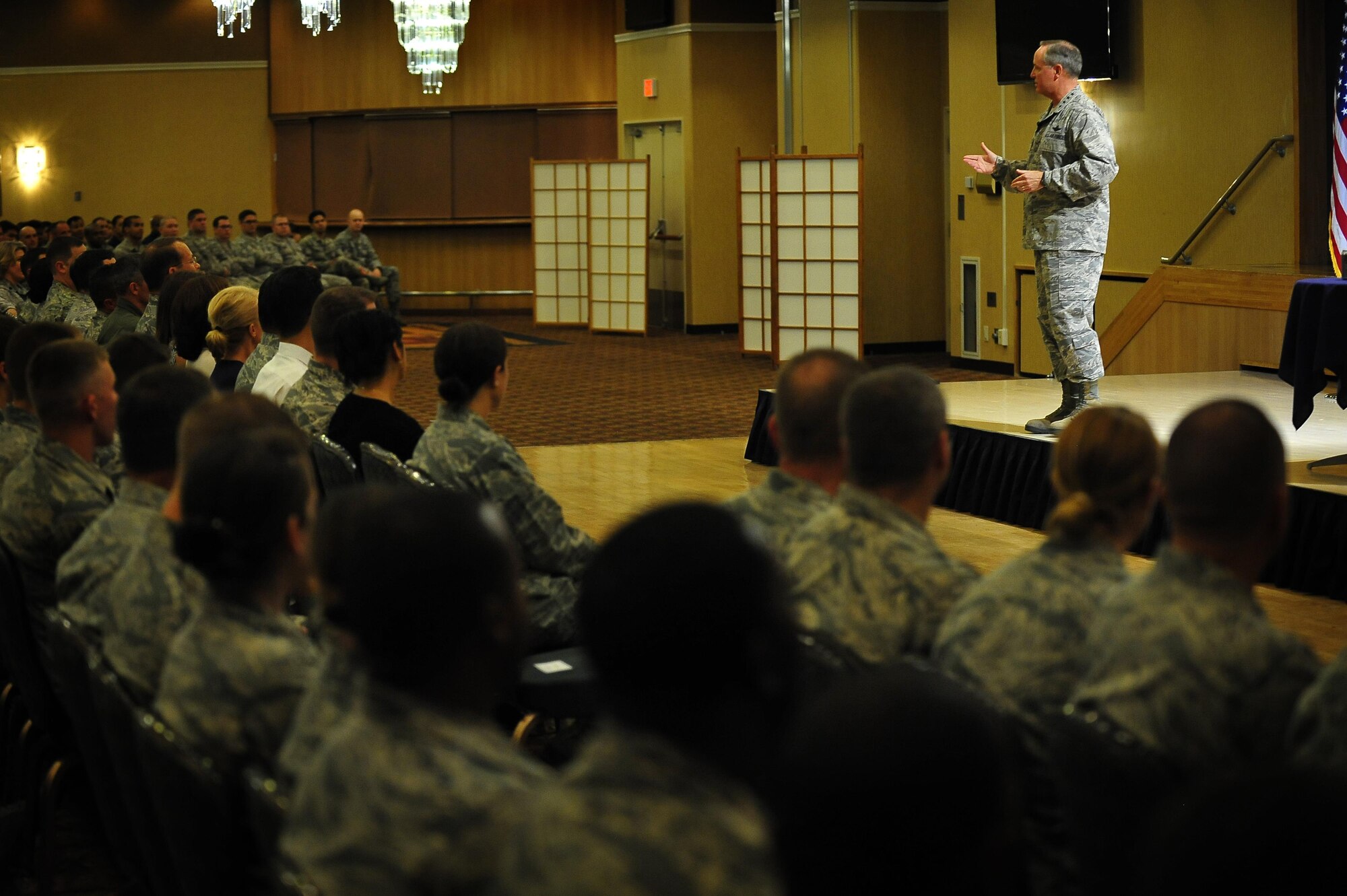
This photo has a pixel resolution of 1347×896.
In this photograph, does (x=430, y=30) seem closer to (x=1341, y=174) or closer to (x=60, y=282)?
(x=60, y=282)

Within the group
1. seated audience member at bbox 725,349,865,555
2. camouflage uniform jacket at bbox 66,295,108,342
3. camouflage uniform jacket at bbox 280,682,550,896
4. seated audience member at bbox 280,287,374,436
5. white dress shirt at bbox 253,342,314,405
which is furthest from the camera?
camouflage uniform jacket at bbox 66,295,108,342

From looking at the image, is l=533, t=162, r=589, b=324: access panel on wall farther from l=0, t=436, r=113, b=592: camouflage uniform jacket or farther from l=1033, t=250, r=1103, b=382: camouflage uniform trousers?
l=0, t=436, r=113, b=592: camouflage uniform jacket

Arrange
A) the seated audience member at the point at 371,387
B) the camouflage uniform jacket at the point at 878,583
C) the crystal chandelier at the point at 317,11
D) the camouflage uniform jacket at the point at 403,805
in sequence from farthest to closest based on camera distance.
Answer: the crystal chandelier at the point at 317,11 → the seated audience member at the point at 371,387 → the camouflage uniform jacket at the point at 878,583 → the camouflage uniform jacket at the point at 403,805

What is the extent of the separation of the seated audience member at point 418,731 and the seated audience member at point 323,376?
2.84 m

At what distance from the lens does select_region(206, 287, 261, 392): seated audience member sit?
4633mm

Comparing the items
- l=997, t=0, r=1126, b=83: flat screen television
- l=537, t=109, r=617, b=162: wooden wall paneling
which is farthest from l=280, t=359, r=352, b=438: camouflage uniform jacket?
l=537, t=109, r=617, b=162: wooden wall paneling

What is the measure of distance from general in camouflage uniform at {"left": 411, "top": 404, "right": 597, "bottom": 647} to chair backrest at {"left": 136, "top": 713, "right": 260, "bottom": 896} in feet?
4.98

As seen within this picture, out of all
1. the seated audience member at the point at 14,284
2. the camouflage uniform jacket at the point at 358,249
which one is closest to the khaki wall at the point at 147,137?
the camouflage uniform jacket at the point at 358,249

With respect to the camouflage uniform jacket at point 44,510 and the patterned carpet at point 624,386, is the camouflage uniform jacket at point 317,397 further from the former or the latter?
the patterned carpet at point 624,386

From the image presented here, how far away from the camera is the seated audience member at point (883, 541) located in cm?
214

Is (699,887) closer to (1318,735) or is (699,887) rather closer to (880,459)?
(1318,735)

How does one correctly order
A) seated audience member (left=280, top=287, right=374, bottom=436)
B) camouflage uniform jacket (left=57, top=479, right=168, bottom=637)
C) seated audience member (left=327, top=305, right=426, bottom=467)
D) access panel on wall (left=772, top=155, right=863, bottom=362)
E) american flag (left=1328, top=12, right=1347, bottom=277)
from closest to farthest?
camouflage uniform jacket (left=57, top=479, right=168, bottom=637)
seated audience member (left=327, top=305, right=426, bottom=467)
seated audience member (left=280, top=287, right=374, bottom=436)
american flag (left=1328, top=12, right=1347, bottom=277)
access panel on wall (left=772, top=155, right=863, bottom=362)

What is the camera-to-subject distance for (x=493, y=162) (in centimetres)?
1812

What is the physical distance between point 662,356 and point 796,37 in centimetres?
294
